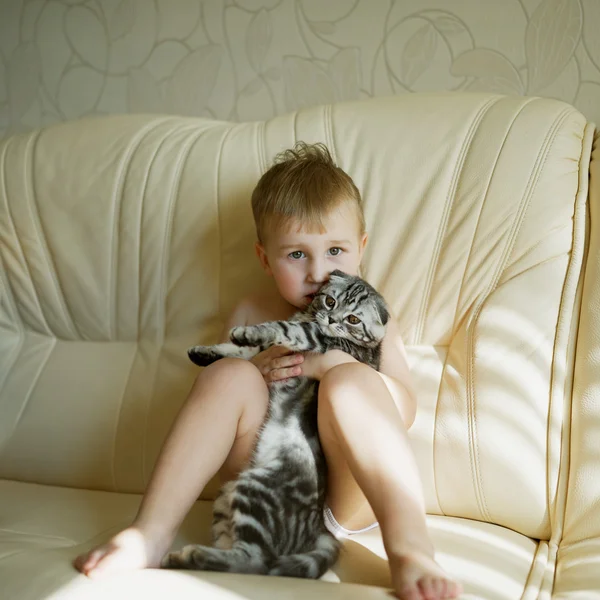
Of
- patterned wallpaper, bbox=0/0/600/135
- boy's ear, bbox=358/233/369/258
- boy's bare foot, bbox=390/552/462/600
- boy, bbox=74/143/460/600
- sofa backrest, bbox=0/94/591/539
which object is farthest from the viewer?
patterned wallpaper, bbox=0/0/600/135

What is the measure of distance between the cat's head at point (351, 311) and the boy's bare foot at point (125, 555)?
1.59ft

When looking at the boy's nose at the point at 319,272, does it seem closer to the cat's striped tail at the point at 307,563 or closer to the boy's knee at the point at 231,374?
the boy's knee at the point at 231,374

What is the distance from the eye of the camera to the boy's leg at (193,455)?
1123 mm

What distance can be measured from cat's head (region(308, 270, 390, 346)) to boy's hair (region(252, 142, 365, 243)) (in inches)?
5.1

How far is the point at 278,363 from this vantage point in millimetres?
1356

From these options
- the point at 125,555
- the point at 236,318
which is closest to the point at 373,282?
the point at 236,318

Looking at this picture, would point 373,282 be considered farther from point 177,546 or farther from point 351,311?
point 177,546

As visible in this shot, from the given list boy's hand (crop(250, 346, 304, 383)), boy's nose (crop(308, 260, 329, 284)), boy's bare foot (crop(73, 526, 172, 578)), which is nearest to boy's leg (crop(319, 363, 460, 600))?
boy's hand (crop(250, 346, 304, 383))

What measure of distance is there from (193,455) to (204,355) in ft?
0.80

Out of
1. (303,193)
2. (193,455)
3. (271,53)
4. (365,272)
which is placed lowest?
(193,455)

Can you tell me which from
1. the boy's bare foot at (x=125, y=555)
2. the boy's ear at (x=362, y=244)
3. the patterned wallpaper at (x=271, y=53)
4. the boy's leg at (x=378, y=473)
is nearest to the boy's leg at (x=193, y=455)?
the boy's bare foot at (x=125, y=555)

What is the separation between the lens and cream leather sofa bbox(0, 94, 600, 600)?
Answer: 1290 millimetres

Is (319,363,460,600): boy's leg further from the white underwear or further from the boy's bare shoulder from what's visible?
the boy's bare shoulder

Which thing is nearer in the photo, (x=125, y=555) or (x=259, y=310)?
(x=125, y=555)
